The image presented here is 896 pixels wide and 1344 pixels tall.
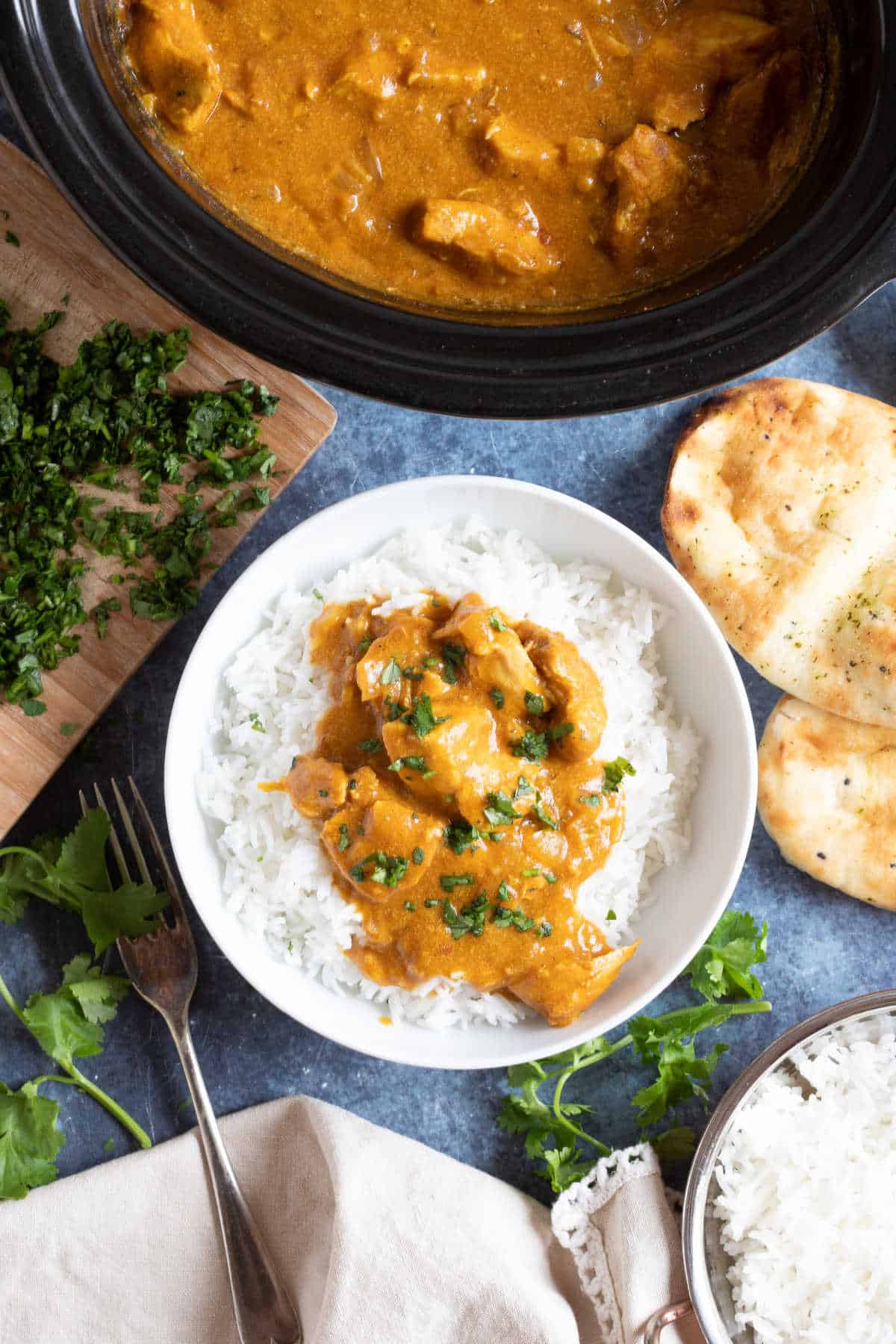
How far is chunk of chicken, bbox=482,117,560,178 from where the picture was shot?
238cm

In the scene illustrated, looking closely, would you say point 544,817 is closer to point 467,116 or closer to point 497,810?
point 497,810

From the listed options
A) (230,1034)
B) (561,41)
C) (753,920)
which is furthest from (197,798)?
(561,41)

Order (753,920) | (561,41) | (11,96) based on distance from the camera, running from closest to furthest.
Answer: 1. (11,96)
2. (561,41)
3. (753,920)

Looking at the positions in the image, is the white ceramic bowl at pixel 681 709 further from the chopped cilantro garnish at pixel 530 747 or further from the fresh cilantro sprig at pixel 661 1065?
the chopped cilantro garnish at pixel 530 747

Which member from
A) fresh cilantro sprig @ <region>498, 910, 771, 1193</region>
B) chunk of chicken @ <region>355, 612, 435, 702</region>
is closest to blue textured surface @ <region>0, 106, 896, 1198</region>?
fresh cilantro sprig @ <region>498, 910, 771, 1193</region>

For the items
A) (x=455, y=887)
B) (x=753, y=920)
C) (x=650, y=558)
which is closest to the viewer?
(x=455, y=887)

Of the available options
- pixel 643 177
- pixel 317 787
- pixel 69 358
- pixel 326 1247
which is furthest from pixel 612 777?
pixel 69 358

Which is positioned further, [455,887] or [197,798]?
[197,798]

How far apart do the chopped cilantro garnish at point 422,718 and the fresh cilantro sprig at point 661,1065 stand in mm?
958

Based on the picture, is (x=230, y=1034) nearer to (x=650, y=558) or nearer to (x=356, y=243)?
(x=650, y=558)

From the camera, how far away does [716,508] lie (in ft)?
10.3

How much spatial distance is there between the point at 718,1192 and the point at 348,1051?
999mm

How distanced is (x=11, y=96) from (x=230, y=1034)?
2.23 meters

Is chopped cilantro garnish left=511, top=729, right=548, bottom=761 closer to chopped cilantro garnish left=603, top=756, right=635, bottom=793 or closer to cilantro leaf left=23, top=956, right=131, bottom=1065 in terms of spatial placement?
chopped cilantro garnish left=603, top=756, right=635, bottom=793
